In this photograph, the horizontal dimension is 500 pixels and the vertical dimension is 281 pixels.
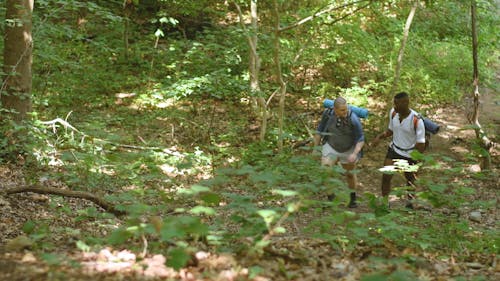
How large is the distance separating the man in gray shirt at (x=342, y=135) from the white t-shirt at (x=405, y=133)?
1.63 ft

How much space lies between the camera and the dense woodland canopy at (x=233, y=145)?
4102 mm

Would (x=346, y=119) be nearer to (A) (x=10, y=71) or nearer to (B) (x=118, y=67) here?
(A) (x=10, y=71)

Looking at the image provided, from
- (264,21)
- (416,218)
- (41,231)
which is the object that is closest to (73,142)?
(41,231)

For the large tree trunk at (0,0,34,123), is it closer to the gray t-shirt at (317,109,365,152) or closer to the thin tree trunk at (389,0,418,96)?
the gray t-shirt at (317,109,365,152)

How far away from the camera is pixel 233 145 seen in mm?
12078

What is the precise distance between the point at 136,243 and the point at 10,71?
15.4 ft

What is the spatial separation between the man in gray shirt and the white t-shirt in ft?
1.63

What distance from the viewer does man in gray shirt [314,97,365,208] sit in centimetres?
785

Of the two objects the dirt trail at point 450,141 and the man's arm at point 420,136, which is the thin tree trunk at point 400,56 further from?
the man's arm at point 420,136

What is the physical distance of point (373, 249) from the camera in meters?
4.62

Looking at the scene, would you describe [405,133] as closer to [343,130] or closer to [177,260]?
[343,130]

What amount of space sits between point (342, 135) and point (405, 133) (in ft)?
3.04

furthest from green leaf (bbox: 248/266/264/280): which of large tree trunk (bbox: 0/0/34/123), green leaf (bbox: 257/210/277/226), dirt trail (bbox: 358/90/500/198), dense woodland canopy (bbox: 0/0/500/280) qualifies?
dirt trail (bbox: 358/90/500/198)

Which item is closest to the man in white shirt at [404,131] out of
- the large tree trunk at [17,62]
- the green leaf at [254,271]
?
the green leaf at [254,271]
